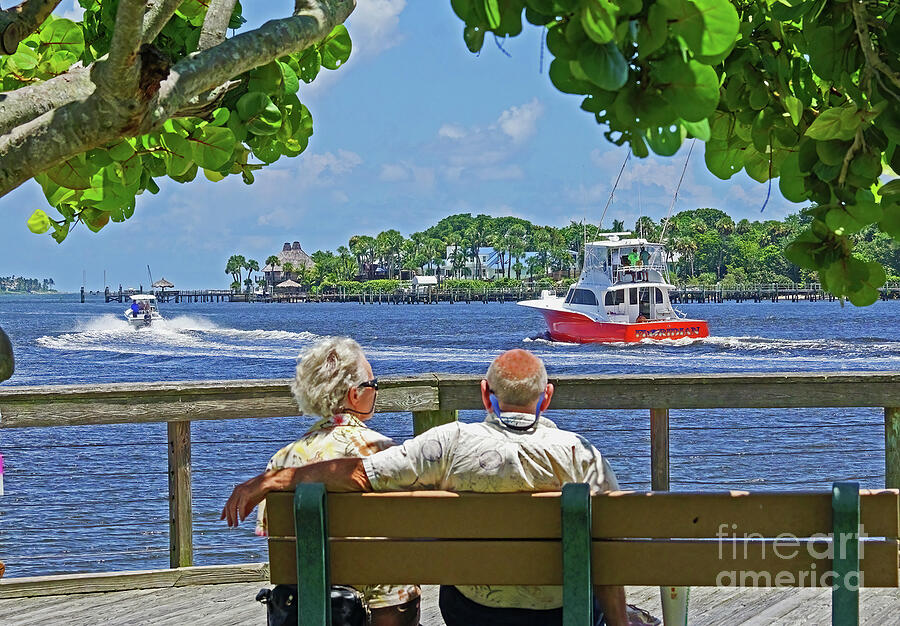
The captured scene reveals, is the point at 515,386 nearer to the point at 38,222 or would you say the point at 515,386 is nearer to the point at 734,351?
the point at 38,222

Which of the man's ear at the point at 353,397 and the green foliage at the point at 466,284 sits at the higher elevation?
the green foliage at the point at 466,284

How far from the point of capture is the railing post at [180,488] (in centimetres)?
404

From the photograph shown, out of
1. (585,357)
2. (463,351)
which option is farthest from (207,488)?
(463,351)

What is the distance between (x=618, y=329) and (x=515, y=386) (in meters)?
44.0

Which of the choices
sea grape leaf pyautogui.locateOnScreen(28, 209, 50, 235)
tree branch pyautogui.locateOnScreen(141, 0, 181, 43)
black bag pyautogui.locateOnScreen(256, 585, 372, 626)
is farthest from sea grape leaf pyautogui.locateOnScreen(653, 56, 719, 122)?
sea grape leaf pyautogui.locateOnScreen(28, 209, 50, 235)

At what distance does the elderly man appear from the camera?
241 centimetres

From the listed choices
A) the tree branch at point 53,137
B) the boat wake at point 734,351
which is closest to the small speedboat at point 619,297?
the boat wake at point 734,351

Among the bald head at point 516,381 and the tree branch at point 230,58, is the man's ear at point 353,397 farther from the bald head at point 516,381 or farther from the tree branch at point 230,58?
the tree branch at point 230,58

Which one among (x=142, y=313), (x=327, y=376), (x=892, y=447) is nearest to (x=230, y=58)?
(x=327, y=376)

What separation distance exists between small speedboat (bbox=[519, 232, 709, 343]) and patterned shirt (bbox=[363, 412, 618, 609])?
43712 millimetres

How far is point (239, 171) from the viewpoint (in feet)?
9.77

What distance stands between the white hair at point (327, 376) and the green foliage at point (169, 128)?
528 millimetres

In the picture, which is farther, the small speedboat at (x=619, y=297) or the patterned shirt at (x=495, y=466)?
the small speedboat at (x=619, y=297)

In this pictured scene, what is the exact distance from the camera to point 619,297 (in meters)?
47.8
